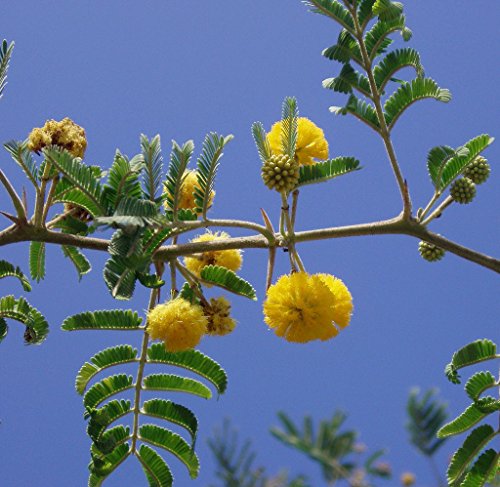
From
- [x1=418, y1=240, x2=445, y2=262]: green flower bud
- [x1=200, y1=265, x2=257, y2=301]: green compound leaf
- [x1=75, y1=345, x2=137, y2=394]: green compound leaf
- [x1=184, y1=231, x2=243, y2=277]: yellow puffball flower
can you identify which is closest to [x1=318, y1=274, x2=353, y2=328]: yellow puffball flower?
[x1=200, y1=265, x2=257, y2=301]: green compound leaf

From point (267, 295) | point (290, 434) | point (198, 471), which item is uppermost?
point (267, 295)

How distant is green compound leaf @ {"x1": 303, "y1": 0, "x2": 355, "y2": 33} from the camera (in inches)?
161

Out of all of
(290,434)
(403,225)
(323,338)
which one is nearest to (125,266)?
(323,338)

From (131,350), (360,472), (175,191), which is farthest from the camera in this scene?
(131,350)

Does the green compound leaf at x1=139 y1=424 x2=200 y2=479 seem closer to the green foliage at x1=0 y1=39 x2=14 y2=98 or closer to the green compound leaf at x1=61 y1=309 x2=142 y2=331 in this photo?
the green compound leaf at x1=61 y1=309 x2=142 y2=331

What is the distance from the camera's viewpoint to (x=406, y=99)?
13.8 ft

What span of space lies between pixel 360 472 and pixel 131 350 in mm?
3693

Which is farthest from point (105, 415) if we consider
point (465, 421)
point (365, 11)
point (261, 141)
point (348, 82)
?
point (365, 11)

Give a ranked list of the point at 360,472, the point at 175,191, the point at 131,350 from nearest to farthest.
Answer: the point at 360,472 < the point at 175,191 < the point at 131,350

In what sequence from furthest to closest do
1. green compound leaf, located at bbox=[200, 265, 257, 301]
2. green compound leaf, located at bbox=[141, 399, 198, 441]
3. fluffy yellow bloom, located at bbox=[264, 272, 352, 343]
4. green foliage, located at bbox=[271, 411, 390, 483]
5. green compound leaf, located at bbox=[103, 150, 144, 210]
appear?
1. green compound leaf, located at bbox=[141, 399, 198, 441]
2. green compound leaf, located at bbox=[200, 265, 257, 301]
3. green compound leaf, located at bbox=[103, 150, 144, 210]
4. fluffy yellow bloom, located at bbox=[264, 272, 352, 343]
5. green foliage, located at bbox=[271, 411, 390, 483]

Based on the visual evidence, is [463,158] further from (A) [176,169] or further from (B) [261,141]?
(A) [176,169]

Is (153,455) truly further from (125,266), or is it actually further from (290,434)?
(290,434)

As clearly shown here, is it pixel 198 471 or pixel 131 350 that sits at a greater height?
pixel 131 350

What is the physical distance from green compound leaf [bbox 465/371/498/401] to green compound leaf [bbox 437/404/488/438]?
0.33 feet
